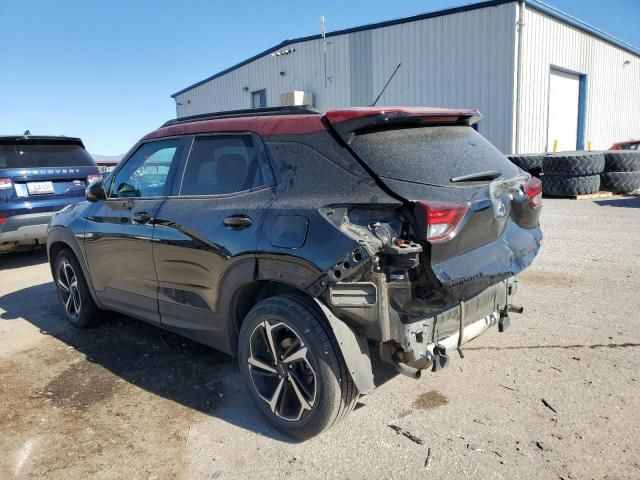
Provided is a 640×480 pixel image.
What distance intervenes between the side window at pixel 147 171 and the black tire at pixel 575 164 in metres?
11.2

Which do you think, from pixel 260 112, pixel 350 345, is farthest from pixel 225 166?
pixel 350 345

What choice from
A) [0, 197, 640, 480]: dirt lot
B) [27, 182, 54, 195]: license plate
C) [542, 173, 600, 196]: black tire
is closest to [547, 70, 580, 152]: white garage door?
[542, 173, 600, 196]: black tire

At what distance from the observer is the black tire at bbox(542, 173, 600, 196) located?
1222 cm

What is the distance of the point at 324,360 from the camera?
2586 mm

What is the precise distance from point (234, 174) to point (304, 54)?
64.0 ft

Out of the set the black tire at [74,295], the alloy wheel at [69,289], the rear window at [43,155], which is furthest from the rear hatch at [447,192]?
the rear window at [43,155]

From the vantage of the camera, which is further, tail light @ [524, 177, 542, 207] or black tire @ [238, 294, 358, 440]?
tail light @ [524, 177, 542, 207]

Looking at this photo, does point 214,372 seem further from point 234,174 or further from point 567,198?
point 567,198

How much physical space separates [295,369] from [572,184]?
11592mm

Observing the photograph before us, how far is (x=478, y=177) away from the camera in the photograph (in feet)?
9.08

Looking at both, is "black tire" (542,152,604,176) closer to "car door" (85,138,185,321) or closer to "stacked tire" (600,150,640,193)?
"stacked tire" (600,150,640,193)

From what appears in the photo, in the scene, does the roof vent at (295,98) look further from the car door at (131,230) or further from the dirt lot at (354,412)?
the dirt lot at (354,412)

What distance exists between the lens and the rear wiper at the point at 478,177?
2657 mm

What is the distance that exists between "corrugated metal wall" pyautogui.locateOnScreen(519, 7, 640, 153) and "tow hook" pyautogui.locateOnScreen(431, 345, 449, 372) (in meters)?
15.3
